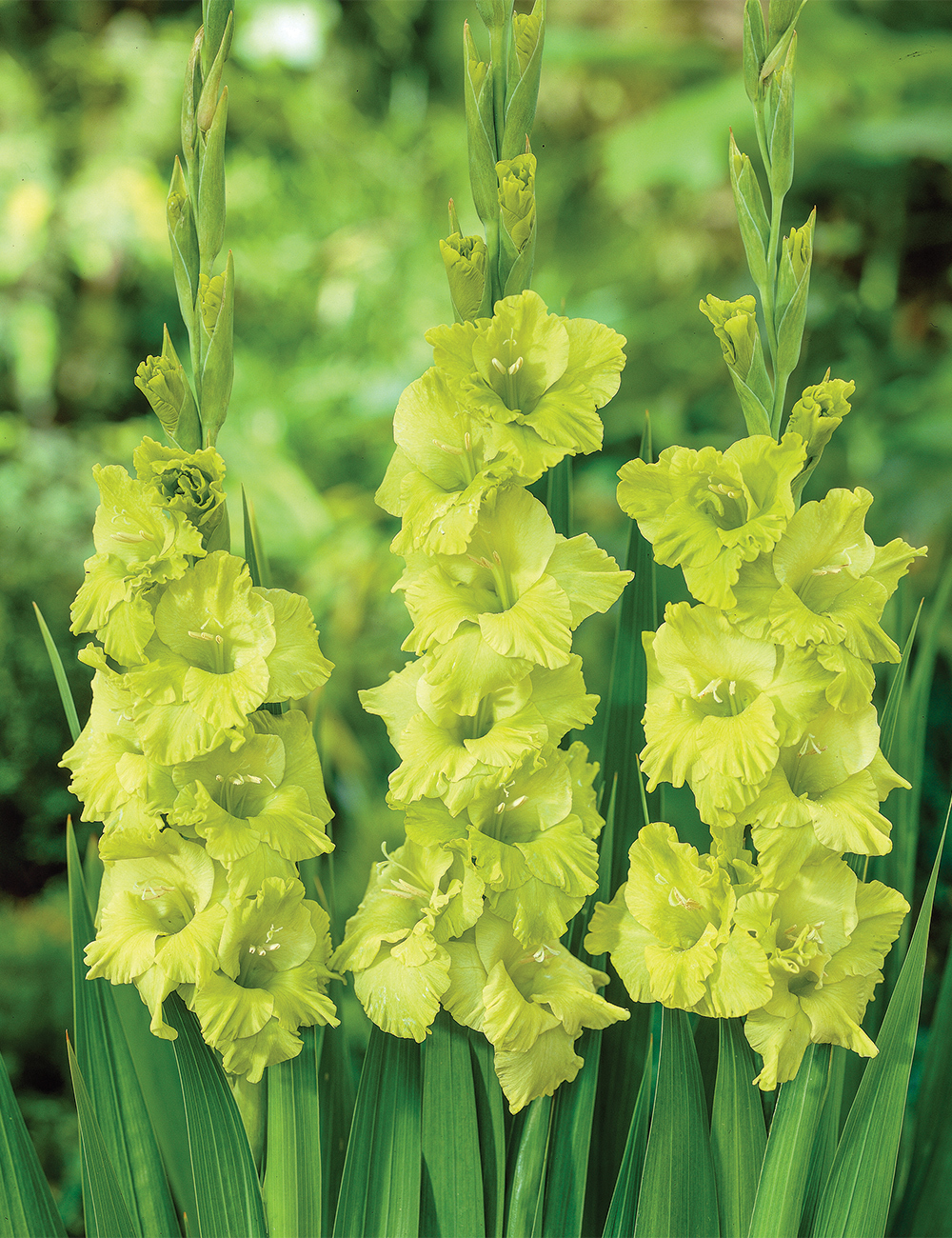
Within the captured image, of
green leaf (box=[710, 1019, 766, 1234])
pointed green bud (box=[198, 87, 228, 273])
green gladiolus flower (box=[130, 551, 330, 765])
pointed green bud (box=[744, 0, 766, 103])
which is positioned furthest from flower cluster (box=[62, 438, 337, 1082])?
pointed green bud (box=[744, 0, 766, 103])

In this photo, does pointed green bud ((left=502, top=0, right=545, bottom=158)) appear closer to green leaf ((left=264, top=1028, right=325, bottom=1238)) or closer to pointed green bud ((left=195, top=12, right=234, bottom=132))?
pointed green bud ((left=195, top=12, right=234, bottom=132))

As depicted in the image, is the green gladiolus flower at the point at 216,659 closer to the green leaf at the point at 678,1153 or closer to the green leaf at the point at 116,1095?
the green leaf at the point at 116,1095

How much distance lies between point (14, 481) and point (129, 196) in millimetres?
603

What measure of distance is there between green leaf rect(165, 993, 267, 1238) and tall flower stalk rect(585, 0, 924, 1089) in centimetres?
22

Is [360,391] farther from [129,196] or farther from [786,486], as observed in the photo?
[786,486]

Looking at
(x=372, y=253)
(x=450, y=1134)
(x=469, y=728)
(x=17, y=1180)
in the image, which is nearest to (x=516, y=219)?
(x=469, y=728)

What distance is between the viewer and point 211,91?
52 cm

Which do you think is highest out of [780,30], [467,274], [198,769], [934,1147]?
[780,30]

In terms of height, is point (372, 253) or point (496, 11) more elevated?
point (496, 11)

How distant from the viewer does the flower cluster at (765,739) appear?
1.67ft

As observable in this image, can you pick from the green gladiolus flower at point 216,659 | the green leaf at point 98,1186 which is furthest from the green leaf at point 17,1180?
the green gladiolus flower at point 216,659

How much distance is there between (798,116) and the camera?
1.65 meters

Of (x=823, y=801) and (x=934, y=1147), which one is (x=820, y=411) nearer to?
(x=823, y=801)

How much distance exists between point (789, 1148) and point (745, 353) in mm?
406
